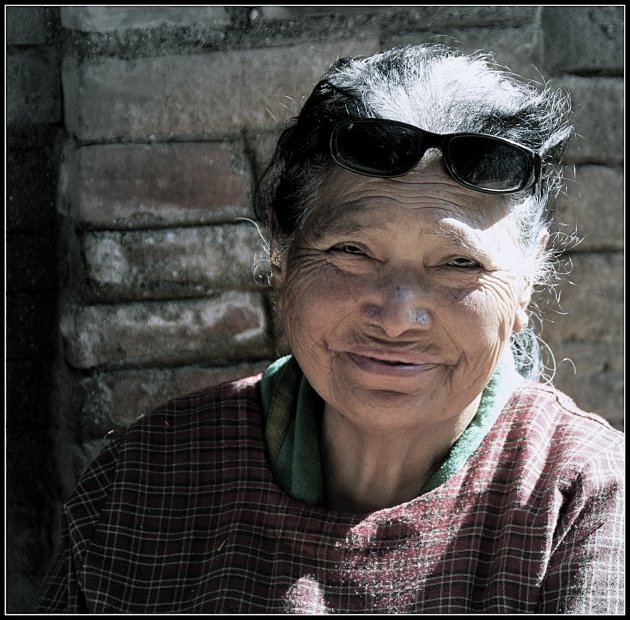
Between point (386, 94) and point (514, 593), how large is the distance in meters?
0.97

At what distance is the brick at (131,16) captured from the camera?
2340 mm

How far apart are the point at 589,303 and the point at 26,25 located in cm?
164

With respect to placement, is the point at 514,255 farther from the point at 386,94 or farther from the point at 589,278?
the point at 589,278


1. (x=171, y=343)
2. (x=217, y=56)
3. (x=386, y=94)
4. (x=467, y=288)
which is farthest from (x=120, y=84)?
(x=467, y=288)

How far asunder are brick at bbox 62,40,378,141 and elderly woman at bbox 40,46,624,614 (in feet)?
1.44

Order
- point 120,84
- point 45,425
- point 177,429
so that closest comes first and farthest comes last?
1. point 177,429
2. point 120,84
3. point 45,425

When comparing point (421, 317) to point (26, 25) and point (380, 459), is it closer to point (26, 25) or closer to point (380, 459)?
point (380, 459)

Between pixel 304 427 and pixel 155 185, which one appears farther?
pixel 155 185

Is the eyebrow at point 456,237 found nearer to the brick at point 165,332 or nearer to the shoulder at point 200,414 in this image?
the shoulder at point 200,414

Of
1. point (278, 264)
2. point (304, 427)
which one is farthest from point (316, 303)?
point (304, 427)

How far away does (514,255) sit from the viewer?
1.86 m

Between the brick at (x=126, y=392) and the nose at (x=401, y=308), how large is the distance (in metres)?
0.82

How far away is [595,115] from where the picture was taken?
7.95 ft

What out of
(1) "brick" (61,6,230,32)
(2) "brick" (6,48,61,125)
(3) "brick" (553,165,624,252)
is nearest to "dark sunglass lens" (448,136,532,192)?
(3) "brick" (553,165,624,252)
